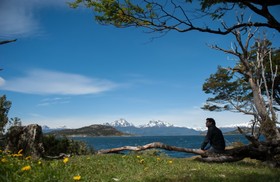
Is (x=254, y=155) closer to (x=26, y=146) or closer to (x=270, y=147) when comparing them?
(x=270, y=147)

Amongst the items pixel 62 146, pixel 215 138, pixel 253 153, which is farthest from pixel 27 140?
pixel 253 153

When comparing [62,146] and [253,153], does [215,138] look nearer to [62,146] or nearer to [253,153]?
[253,153]

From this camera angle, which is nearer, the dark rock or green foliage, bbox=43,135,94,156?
the dark rock

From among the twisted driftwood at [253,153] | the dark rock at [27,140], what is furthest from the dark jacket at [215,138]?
the dark rock at [27,140]

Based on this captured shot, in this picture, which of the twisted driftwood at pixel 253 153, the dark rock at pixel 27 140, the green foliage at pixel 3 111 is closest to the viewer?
the twisted driftwood at pixel 253 153

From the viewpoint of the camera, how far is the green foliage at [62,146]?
19297 mm

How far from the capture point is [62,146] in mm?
20062

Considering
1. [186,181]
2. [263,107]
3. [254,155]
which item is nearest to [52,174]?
[186,181]

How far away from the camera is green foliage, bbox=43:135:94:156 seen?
1930 centimetres

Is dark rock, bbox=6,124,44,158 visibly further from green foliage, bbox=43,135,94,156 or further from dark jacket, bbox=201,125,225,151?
dark jacket, bbox=201,125,225,151

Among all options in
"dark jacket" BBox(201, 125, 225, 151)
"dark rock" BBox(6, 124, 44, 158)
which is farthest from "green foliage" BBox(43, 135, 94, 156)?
"dark jacket" BBox(201, 125, 225, 151)

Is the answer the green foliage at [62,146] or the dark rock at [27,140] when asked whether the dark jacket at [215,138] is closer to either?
the dark rock at [27,140]

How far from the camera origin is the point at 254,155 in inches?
568

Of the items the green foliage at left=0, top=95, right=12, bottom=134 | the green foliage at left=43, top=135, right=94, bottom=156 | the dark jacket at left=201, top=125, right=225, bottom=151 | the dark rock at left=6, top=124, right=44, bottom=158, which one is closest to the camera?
the dark jacket at left=201, top=125, right=225, bottom=151
